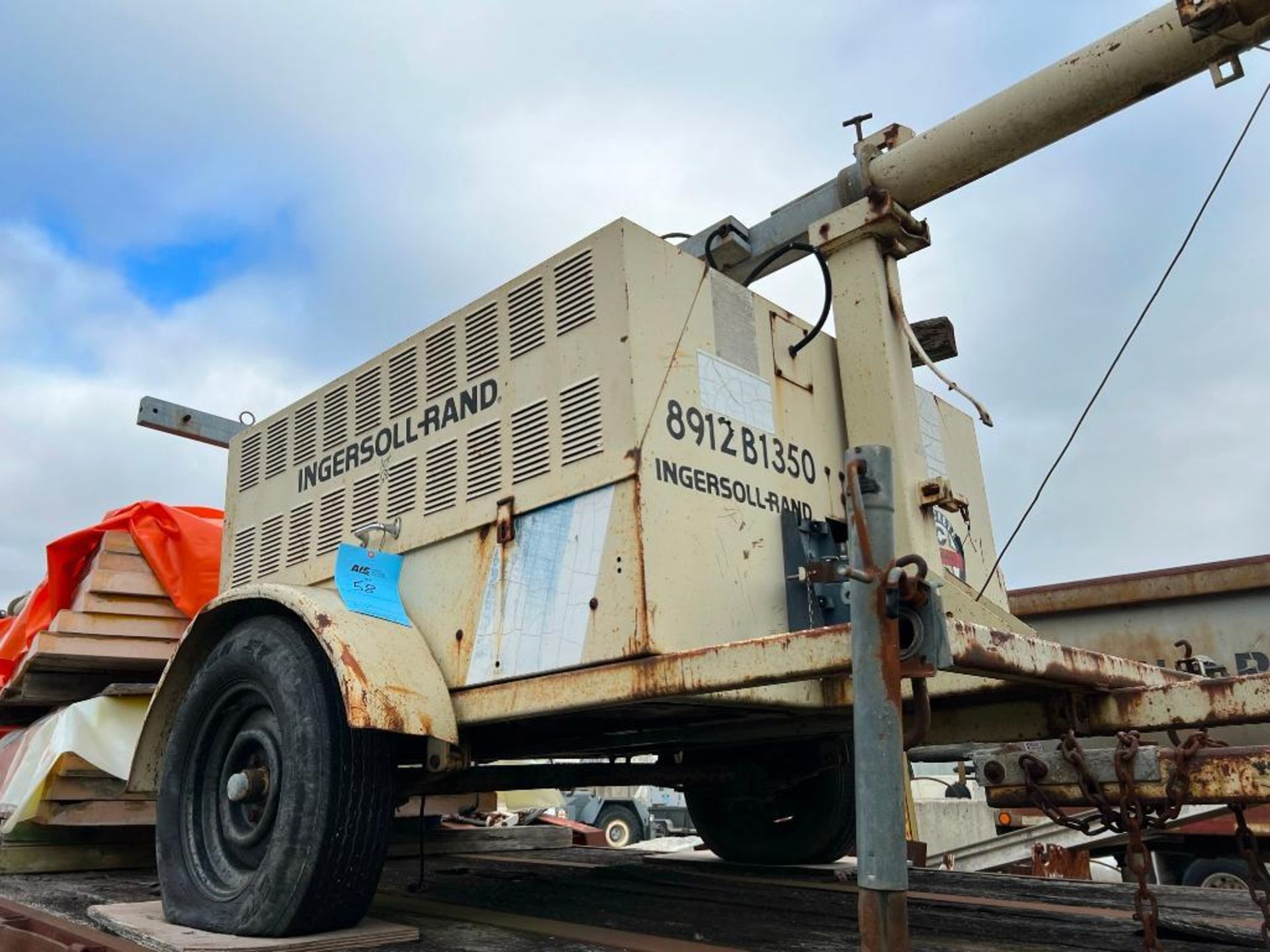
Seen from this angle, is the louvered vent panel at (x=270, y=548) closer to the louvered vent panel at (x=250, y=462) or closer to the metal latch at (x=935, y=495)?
the louvered vent panel at (x=250, y=462)

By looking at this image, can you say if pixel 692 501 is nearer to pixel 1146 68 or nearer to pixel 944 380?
pixel 944 380

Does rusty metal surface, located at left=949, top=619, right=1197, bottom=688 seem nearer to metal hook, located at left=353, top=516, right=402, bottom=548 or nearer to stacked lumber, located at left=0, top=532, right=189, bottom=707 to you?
metal hook, located at left=353, top=516, right=402, bottom=548

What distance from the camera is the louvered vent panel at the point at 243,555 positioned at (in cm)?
460

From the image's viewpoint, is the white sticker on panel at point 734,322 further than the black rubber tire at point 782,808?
No

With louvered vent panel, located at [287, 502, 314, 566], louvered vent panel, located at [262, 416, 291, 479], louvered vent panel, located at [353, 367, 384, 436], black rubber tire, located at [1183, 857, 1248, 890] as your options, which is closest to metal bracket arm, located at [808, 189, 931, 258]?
louvered vent panel, located at [353, 367, 384, 436]

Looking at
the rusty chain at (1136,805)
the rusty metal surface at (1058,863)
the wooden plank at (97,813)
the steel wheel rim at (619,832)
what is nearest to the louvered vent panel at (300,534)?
the wooden plank at (97,813)

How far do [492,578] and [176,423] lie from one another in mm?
3826

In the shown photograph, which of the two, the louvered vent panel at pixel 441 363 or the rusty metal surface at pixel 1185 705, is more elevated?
the louvered vent panel at pixel 441 363

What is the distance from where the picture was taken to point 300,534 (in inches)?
169

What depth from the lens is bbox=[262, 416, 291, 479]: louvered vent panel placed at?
A: 453 cm

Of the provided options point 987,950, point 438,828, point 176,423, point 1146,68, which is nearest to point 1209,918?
point 987,950

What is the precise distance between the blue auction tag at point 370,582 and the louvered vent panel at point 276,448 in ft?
3.55

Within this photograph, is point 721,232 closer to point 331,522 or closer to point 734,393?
point 734,393

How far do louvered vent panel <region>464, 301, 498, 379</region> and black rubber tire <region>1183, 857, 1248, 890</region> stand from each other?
6.29 metres
